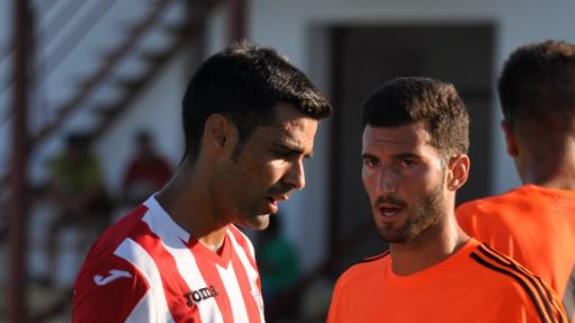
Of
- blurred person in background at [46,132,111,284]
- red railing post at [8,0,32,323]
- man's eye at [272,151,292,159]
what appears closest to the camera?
man's eye at [272,151,292,159]

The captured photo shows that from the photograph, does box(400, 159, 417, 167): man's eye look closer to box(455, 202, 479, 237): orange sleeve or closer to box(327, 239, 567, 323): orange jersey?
box(327, 239, 567, 323): orange jersey

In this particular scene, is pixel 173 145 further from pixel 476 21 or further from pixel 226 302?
pixel 226 302

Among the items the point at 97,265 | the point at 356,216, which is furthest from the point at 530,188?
the point at 356,216

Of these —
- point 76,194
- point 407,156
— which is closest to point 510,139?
point 407,156

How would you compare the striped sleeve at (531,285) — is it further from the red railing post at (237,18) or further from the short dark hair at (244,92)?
the red railing post at (237,18)

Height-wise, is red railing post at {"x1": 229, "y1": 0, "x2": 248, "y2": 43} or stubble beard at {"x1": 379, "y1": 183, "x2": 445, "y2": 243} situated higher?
red railing post at {"x1": 229, "y1": 0, "x2": 248, "y2": 43}

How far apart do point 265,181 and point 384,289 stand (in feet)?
1.44

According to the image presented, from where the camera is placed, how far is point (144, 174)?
41.2 feet

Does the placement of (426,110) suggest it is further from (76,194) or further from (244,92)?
(76,194)

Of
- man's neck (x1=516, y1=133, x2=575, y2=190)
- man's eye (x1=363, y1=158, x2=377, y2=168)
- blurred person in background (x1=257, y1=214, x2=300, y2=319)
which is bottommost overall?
blurred person in background (x1=257, y1=214, x2=300, y2=319)

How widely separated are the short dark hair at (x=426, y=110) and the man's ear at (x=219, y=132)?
0.38 meters

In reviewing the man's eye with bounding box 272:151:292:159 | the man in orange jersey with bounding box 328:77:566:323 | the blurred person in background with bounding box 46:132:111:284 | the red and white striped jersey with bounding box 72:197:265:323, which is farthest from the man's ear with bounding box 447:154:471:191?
the blurred person in background with bounding box 46:132:111:284

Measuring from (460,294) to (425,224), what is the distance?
21cm

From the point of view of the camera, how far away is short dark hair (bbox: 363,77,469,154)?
3.59 meters
